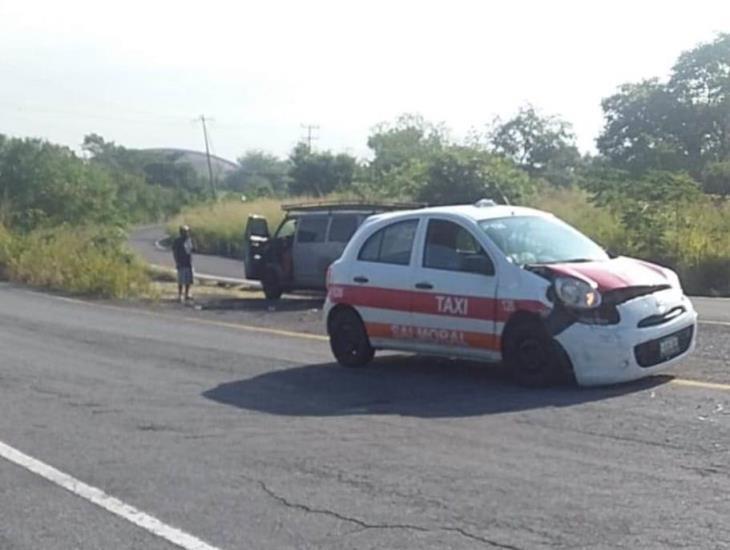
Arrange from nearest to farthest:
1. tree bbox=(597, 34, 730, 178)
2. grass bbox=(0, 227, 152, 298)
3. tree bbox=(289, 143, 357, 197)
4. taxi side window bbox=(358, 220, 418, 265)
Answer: taxi side window bbox=(358, 220, 418, 265), grass bbox=(0, 227, 152, 298), tree bbox=(597, 34, 730, 178), tree bbox=(289, 143, 357, 197)

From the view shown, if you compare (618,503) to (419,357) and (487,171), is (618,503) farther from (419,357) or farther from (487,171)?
(487,171)

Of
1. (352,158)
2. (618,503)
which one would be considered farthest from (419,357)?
(352,158)

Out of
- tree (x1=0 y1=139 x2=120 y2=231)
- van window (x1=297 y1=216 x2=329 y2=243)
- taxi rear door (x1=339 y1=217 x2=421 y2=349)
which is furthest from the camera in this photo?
tree (x1=0 y1=139 x2=120 y2=231)

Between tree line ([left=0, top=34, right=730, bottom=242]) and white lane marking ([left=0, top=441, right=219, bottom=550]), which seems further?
tree line ([left=0, top=34, right=730, bottom=242])

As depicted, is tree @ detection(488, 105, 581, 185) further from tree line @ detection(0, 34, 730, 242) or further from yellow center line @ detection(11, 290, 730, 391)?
yellow center line @ detection(11, 290, 730, 391)

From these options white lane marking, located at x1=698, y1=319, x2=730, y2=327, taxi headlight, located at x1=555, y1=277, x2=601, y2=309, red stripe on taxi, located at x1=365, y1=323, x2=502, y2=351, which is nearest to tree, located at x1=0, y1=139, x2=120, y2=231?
white lane marking, located at x1=698, y1=319, x2=730, y2=327

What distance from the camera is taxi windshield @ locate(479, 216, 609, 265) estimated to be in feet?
39.4

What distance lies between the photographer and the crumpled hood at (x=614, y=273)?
441 inches

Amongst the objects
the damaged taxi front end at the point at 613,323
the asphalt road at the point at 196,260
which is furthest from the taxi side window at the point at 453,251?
the asphalt road at the point at 196,260

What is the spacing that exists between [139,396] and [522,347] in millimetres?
3556

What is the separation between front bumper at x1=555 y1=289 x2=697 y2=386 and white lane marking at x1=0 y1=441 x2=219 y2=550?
4.30 metres

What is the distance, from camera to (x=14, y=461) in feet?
31.3

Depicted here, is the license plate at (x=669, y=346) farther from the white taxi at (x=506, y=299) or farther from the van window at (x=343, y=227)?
the van window at (x=343, y=227)

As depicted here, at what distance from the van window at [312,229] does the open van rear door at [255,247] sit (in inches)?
53.1
